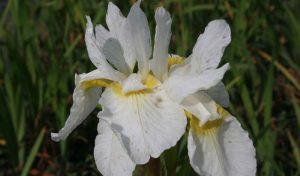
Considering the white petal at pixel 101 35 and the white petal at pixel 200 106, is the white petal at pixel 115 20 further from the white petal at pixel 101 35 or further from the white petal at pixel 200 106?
the white petal at pixel 200 106

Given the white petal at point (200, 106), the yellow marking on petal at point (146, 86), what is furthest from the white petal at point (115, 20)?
the white petal at point (200, 106)

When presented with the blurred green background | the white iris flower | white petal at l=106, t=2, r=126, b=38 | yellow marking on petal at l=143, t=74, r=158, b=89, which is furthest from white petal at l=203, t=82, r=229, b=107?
the blurred green background

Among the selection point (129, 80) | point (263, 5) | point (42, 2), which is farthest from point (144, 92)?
point (42, 2)

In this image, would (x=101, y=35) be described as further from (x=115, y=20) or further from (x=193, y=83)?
(x=193, y=83)

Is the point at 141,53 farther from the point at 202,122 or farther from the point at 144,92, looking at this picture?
the point at 202,122

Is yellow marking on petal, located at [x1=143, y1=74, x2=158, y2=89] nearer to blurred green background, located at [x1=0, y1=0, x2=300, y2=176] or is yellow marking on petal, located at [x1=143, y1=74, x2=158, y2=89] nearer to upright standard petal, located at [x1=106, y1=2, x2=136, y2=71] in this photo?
upright standard petal, located at [x1=106, y1=2, x2=136, y2=71]

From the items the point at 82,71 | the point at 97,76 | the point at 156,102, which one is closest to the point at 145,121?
the point at 156,102

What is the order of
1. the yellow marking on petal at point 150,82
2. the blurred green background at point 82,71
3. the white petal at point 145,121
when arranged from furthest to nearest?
the blurred green background at point 82,71
the yellow marking on petal at point 150,82
the white petal at point 145,121
